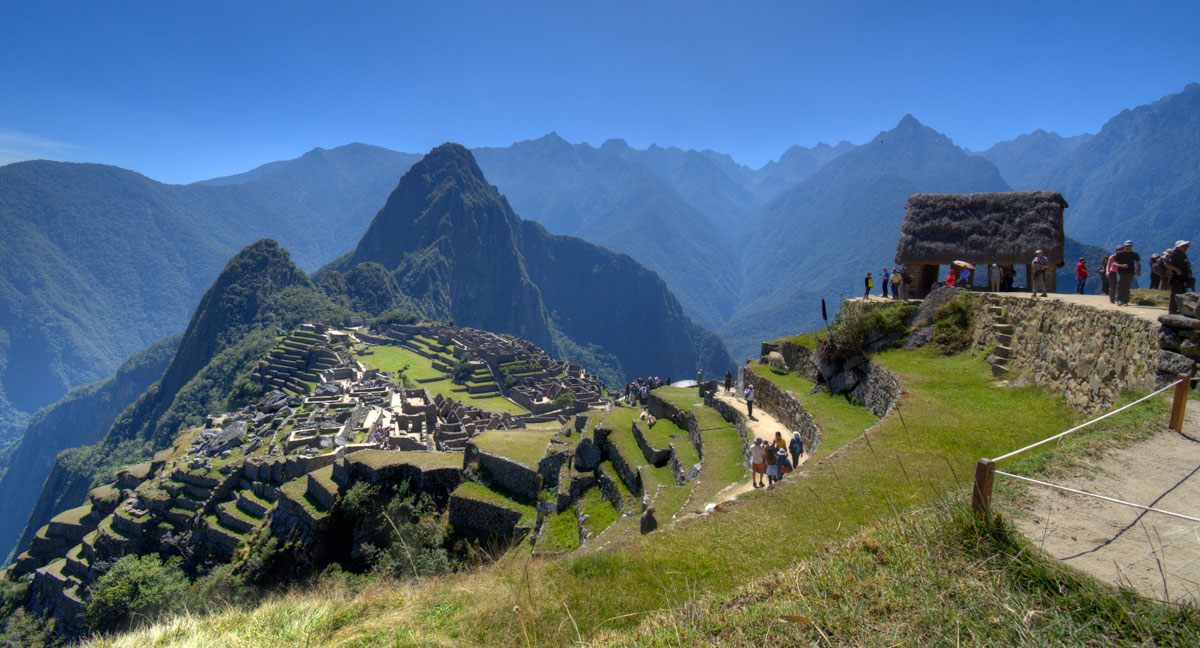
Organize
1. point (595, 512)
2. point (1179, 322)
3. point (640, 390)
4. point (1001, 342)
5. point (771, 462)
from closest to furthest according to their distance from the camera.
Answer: point (1179, 322) → point (771, 462) → point (1001, 342) → point (595, 512) → point (640, 390)

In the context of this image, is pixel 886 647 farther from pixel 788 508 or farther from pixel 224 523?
pixel 224 523

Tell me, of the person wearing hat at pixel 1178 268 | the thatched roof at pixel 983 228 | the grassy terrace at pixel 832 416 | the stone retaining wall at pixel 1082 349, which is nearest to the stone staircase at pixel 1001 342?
the stone retaining wall at pixel 1082 349

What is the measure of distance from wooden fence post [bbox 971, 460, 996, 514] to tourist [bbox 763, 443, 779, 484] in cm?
546

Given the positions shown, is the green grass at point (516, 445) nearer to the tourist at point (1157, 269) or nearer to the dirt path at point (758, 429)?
the dirt path at point (758, 429)

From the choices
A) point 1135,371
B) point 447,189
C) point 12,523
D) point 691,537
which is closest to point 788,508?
point 691,537

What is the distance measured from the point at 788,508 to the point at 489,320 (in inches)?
6710

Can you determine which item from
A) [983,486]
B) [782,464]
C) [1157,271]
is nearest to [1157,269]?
[1157,271]

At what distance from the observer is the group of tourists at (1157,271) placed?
23.9 feet

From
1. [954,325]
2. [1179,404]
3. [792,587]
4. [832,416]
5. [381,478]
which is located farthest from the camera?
[381,478]

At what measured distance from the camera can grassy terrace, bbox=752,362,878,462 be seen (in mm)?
9742

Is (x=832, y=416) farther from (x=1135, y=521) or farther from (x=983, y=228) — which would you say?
(x=983, y=228)

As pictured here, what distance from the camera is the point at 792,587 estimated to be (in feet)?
12.8

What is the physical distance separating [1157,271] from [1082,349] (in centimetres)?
216

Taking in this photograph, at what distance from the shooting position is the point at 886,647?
297 centimetres
